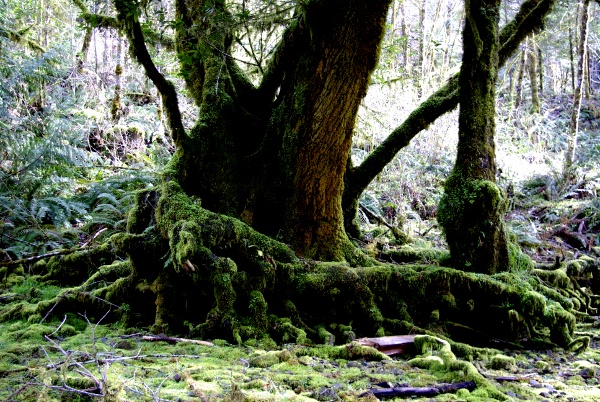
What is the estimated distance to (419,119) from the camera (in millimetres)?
6641

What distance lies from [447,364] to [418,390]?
0.67 meters

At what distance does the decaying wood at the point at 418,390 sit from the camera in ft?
8.84

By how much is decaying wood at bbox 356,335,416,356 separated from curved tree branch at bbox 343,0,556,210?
2906 mm

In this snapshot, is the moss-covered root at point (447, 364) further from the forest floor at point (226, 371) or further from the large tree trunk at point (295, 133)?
the large tree trunk at point (295, 133)

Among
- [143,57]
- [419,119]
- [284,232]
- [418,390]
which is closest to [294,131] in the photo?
[284,232]

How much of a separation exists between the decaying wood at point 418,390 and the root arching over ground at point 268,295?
1374mm

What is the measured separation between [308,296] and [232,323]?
0.87 m

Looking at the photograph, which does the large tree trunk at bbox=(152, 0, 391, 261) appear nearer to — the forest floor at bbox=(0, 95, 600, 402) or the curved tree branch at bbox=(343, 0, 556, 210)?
the curved tree branch at bbox=(343, 0, 556, 210)

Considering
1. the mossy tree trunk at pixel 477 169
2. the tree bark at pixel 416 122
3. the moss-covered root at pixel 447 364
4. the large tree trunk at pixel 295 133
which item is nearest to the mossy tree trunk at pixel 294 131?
the large tree trunk at pixel 295 133

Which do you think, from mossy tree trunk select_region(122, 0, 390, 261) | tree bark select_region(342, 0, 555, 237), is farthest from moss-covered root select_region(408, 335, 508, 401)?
tree bark select_region(342, 0, 555, 237)

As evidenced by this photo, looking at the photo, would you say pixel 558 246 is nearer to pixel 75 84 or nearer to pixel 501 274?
pixel 501 274

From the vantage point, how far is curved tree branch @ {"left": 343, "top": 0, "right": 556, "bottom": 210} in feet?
21.2

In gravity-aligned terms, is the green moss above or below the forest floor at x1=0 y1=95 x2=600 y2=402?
below

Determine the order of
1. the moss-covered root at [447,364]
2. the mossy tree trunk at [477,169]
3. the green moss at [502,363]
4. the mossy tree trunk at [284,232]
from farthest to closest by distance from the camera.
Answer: the mossy tree trunk at [477,169] → the mossy tree trunk at [284,232] → the green moss at [502,363] → the moss-covered root at [447,364]
